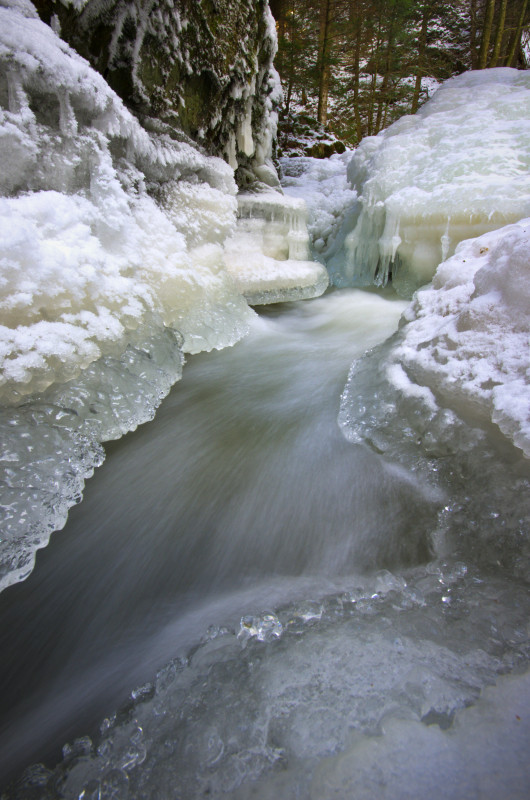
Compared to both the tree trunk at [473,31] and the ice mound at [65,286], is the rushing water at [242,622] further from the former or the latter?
the tree trunk at [473,31]

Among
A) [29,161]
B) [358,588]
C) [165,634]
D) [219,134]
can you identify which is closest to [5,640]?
[165,634]

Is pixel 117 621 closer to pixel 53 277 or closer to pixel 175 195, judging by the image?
pixel 53 277

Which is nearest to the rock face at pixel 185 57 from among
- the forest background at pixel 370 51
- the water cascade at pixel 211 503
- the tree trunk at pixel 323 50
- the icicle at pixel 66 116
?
the water cascade at pixel 211 503

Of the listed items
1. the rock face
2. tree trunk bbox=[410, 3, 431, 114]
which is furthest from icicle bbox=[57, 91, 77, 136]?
tree trunk bbox=[410, 3, 431, 114]

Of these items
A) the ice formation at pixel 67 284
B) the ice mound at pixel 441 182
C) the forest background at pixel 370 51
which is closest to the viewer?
the ice formation at pixel 67 284

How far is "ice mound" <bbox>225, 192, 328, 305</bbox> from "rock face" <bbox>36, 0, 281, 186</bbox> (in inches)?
24.2

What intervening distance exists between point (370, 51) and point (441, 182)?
13846mm

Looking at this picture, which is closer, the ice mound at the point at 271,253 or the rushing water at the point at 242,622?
the rushing water at the point at 242,622

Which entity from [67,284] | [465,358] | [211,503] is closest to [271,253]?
[67,284]

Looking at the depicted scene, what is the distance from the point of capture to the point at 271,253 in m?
5.20

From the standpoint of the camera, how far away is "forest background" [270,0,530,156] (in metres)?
9.98

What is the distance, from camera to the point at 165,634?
51.4 inches

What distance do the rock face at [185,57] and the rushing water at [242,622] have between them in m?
2.87

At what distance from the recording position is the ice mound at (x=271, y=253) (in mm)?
4621
